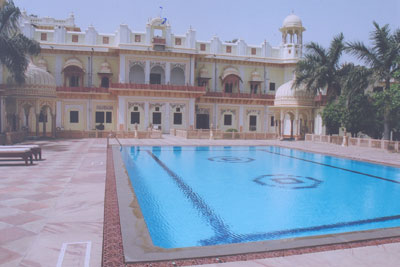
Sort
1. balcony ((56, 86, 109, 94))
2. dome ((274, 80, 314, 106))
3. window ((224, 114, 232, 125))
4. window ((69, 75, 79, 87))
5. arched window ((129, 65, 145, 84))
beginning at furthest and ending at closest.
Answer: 1. window ((224, 114, 232, 125))
2. arched window ((129, 65, 145, 84))
3. window ((69, 75, 79, 87))
4. balcony ((56, 86, 109, 94))
5. dome ((274, 80, 314, 106))

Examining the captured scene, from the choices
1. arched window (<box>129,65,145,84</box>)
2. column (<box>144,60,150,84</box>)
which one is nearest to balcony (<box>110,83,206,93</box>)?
column (<box>144,60,150,84</box>)

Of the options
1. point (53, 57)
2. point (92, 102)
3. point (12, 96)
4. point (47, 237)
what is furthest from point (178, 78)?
point (47, 237)

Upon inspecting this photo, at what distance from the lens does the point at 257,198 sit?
812cm

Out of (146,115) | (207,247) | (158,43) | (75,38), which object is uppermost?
(75,38)

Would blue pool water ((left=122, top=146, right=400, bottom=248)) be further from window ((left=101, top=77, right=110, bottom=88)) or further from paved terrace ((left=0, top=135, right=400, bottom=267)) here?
window ((left=101, top=77, right=110, bottom=88))

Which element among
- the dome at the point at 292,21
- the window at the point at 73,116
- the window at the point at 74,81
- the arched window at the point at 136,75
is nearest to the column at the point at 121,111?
the arched window at the point at 136,75

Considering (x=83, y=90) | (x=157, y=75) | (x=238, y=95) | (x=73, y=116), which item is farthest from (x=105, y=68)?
(x=238, y=95)

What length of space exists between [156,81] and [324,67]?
1533 centimetres

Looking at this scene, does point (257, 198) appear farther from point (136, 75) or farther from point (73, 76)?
point (73, 76)

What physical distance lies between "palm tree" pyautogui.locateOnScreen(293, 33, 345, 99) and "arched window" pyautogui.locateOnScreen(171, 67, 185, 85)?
12.1 metres

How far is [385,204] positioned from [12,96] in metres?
22.1

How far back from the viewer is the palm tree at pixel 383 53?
17.8 metres

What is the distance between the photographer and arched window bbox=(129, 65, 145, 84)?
3164 centimetres

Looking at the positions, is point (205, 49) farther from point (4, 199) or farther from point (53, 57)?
point (4, 199)
